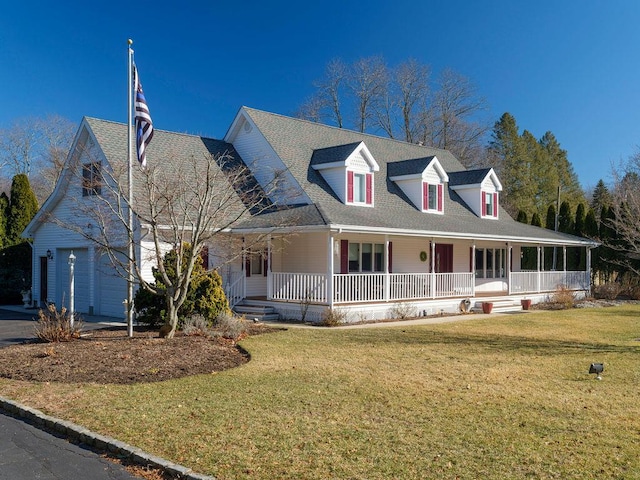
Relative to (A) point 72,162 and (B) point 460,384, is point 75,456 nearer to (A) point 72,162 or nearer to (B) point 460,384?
(B) point 460,384

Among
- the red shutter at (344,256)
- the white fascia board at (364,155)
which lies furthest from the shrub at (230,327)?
the white fascia board at (364,155)

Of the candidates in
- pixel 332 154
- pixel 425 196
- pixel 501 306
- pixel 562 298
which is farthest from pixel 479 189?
pixel 332 154

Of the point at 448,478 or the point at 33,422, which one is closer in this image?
the point at 448,478

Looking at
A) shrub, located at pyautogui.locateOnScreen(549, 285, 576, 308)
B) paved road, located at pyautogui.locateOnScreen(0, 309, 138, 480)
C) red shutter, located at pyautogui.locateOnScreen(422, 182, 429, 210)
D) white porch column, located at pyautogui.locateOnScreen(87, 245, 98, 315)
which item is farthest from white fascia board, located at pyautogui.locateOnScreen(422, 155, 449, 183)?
paved road, located at pyautogui.locateOnScreen(0, 309, 138, 480)

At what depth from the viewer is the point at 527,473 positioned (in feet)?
17.6

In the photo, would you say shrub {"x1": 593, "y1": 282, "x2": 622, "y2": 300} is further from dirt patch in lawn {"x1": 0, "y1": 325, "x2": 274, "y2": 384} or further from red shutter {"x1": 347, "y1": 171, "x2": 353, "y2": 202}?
dirt patch in lawn {"x1": 0, "y1": 325, "x2": 274, "y2": 384}

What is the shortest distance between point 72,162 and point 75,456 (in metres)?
16.8

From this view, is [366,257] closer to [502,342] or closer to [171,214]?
[502,342]

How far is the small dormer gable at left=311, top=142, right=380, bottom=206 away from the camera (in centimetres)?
2166

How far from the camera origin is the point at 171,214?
43.4 ft

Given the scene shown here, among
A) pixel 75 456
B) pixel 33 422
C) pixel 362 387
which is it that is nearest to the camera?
pixel 75 456

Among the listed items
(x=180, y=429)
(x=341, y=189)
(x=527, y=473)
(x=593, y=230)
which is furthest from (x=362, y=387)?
(x=593, y=230)

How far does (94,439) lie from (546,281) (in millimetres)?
24599

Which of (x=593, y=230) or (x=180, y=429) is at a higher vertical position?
(x=593, y=230)
